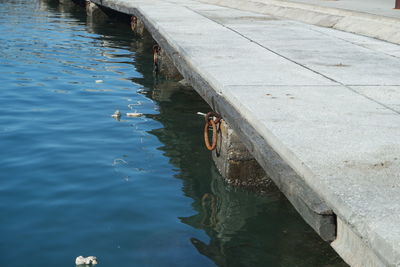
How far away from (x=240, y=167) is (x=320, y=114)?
4.13 ft

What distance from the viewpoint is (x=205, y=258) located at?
5449 millimetres

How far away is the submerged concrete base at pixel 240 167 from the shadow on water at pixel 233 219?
0.33ft

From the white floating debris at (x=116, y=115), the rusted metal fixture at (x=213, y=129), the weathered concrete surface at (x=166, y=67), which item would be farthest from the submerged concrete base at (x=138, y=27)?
the rusted metal fixture at (x=213, y=129)

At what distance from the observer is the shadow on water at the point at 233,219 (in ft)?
18.2

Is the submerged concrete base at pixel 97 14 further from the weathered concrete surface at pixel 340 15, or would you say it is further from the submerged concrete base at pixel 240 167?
the submerged concrete base at pixel 240 167

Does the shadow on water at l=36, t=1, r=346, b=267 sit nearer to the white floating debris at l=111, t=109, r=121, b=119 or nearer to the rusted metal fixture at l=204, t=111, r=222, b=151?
the rusted metal fixture at l=204, t=111, r=222, b=151

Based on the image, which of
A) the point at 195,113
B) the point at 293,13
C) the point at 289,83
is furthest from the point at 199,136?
the point at 293,13

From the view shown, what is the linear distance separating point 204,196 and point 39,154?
90.3 inches

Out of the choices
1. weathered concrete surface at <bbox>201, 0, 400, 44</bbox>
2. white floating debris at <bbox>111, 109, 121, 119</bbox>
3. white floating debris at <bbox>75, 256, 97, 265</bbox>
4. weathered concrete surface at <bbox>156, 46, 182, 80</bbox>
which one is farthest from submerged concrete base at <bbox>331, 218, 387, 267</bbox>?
weathered concrete surface at <bbox>156, 46, 182, 80</bbox>

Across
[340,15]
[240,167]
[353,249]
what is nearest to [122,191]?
[240,167]

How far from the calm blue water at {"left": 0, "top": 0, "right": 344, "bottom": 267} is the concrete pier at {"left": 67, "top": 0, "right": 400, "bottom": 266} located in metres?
0.89

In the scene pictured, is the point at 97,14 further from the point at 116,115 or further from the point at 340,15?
the point at 116,115

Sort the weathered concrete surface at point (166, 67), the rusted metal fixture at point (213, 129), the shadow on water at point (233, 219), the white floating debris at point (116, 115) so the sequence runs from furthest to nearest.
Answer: the weathered concrete surface at point (166, 67) → the white floating debris at point (116, 115) → the rusted metal fixture at point (213, 129) → the shadow on water at point (233, 219)

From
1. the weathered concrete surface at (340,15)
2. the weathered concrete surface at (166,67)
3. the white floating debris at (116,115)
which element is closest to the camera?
the white floating debris at (116,115)
